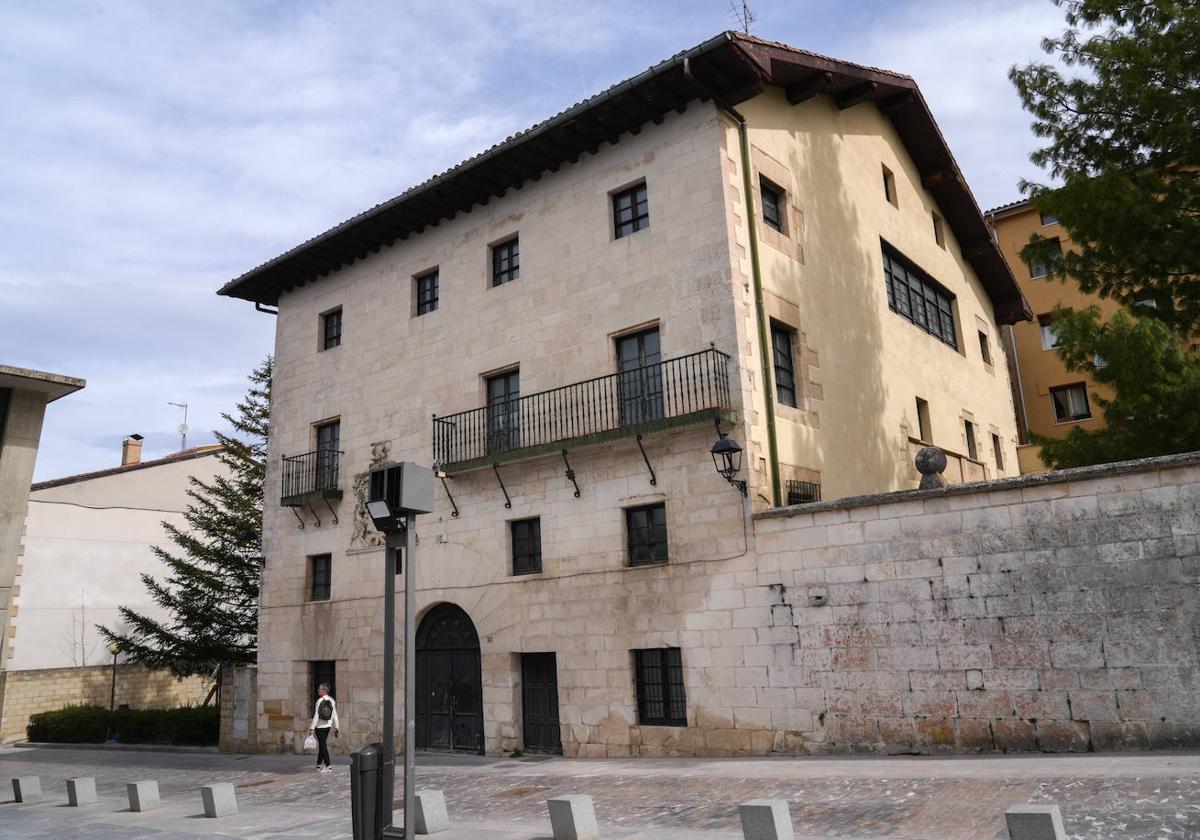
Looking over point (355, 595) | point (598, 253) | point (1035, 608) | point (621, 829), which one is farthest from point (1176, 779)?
point (355, 595)

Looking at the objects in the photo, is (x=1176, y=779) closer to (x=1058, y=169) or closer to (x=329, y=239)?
(x=1058, y=169)

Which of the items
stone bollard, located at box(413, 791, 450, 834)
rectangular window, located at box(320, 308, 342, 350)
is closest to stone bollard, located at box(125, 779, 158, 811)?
stone bollard, located at box(413, 791, 450, 834)

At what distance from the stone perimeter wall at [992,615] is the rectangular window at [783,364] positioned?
2879mm

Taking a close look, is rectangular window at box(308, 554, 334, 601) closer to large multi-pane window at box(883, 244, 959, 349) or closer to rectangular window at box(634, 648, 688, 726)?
rectangular window at box(634, 648, 688, 726)

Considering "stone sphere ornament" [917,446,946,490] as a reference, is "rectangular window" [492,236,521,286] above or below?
above

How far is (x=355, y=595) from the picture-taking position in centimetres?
1830

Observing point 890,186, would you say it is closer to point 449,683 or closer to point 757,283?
A: point 757,283

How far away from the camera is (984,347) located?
2409 cm

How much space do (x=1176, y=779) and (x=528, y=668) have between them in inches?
395

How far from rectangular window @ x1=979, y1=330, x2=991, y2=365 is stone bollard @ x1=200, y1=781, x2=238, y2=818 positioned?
67.6ft

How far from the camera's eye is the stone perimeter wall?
9680 millimetres

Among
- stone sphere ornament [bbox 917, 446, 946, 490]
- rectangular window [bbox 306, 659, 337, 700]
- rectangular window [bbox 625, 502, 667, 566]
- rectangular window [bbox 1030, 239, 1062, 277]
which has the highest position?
rectangular window [bbox 1030, 239, 1062, 277]

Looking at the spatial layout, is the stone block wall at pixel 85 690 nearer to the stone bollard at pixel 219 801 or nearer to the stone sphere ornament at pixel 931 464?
the stone bollard at pixel 219 801

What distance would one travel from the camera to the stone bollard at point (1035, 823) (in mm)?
5691
